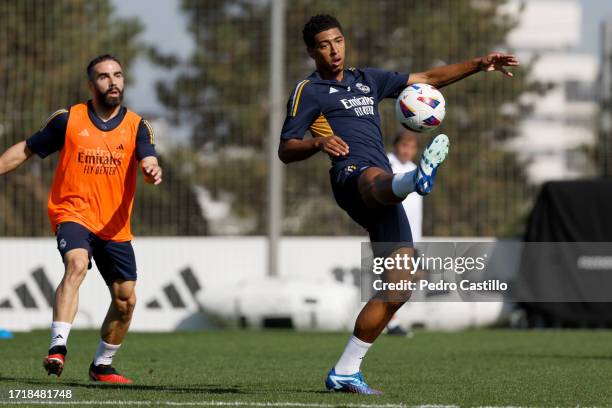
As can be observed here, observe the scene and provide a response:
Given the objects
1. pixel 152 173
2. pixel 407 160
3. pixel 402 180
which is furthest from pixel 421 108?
pixel 407 160

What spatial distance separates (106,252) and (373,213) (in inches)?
85.3

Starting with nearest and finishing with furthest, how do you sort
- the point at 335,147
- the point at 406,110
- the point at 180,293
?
1. the point at 335,147
2. the point at 406,110
3. the point at 180,293

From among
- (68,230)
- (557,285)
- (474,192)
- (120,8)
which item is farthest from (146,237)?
(68,230)

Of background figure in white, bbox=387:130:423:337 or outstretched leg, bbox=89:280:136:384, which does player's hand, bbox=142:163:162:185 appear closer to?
outstretched leg, bbox=89:280:136:384

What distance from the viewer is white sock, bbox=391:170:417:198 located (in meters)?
6.42

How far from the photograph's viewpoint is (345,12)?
17.3 meters

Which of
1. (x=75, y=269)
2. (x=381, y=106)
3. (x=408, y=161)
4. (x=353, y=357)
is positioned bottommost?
(x=353, y=357)

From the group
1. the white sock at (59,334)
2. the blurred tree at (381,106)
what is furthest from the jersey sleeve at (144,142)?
the blurred tree at (381,106)

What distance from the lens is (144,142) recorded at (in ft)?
27.3

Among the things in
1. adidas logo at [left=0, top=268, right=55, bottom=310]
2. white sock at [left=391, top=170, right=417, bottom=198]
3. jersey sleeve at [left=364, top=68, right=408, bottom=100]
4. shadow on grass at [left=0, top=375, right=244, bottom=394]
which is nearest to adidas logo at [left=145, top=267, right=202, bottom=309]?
adidas logo at [left=0, top=268, right=55, bottom=310]

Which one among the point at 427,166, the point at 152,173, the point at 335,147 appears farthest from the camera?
the point at 152,173

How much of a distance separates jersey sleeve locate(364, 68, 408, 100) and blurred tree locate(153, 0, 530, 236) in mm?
8951

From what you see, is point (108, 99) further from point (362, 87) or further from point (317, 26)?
point (362, 87)

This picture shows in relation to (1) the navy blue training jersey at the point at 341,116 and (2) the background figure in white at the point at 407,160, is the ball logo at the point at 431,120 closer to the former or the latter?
(1) the navy blue training jersey at the point at 341,116
